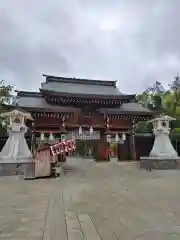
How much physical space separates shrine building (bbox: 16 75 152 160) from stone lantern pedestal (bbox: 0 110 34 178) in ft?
21.0

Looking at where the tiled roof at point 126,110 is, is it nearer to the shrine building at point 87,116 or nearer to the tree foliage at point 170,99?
the shrine building at point 87,116

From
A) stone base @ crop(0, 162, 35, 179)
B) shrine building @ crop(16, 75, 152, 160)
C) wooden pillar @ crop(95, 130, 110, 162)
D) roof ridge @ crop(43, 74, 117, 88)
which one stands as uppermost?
roof ridge @ crop(43, 74, 117, 88)

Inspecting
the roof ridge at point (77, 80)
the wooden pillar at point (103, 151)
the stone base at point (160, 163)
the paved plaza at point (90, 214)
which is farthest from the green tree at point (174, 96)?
the paved plaza at point (90, 214)

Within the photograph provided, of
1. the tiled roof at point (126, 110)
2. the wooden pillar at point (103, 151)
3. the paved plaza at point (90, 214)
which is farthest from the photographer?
the tiled roof at point (126, 110)

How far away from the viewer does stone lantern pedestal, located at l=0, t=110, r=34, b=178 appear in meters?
15.0

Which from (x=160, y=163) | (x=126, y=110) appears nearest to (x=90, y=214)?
(x=160, y=163)

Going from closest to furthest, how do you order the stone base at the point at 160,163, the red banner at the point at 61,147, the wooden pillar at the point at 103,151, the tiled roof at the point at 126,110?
the red banner at the point at 61,147 < the stone base at the point at 160,163 < the wooden pillar at the point at 103,151 < the tiled roof at the point at 126,110

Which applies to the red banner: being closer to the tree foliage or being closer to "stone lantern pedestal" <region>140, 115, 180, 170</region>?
"stone lantern pedestal" <region>140, 115, 180, 170</region>

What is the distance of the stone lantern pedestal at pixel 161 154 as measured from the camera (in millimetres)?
18062

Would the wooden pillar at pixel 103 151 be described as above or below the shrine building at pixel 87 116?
below

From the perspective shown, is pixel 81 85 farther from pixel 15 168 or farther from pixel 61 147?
pixel 15 168

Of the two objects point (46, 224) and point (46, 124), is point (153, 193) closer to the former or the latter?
point (46, 224)

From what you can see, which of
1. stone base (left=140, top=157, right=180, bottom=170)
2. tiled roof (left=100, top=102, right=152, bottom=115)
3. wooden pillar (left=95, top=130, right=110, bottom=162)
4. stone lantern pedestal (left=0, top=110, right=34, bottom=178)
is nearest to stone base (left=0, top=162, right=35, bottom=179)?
stone lantern pedestal (left=0, top=110, right=34, bottom=178)

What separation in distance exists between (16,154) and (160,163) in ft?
28.6
